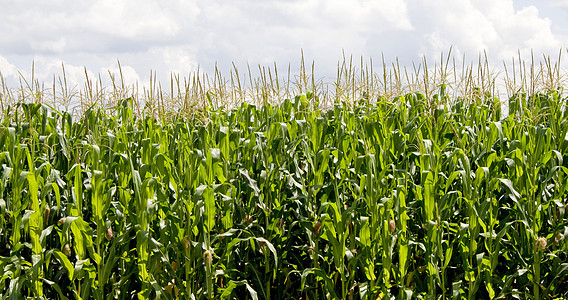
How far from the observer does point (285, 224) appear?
4535 millimetres

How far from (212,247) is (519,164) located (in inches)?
96.3

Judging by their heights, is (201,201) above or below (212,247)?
above

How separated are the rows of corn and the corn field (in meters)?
0.02

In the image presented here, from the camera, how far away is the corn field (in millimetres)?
3941

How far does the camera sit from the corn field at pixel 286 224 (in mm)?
3941

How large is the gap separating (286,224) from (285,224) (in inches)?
0.7

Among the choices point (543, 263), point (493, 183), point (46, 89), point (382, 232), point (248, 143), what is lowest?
point (543, 263)

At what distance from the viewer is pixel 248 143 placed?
477cm

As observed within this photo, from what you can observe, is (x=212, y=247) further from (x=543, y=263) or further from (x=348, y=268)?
(x=543, y=263)

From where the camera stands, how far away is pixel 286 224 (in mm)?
4551

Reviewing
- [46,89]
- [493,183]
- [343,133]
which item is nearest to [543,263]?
[493,183]

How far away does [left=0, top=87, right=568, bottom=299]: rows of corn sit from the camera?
3.94 metres

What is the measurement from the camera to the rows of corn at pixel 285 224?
3941mm

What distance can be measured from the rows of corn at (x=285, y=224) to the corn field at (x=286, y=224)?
15 mm
